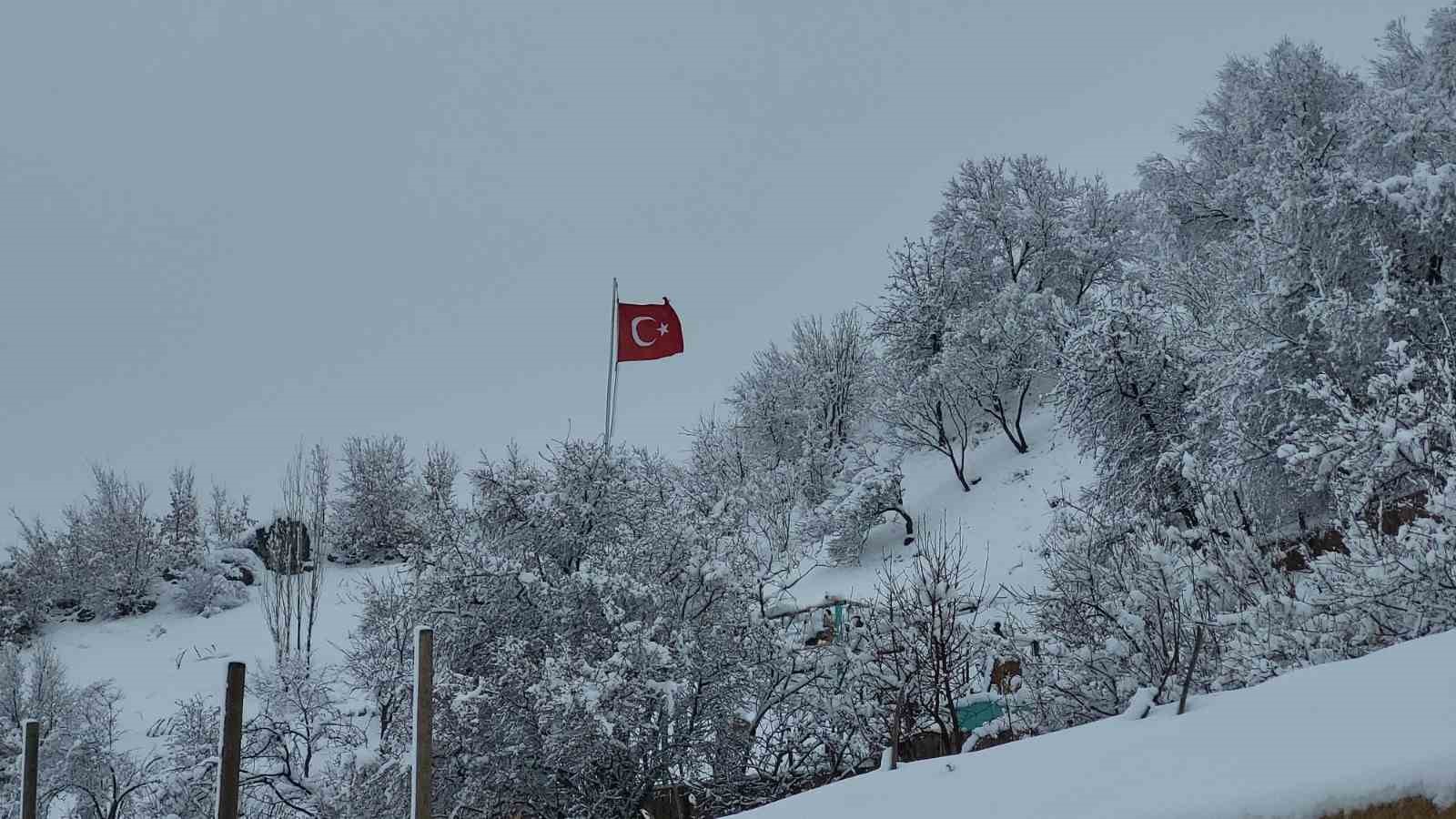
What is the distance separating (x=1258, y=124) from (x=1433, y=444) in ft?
82.6

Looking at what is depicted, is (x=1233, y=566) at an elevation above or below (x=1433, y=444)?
below

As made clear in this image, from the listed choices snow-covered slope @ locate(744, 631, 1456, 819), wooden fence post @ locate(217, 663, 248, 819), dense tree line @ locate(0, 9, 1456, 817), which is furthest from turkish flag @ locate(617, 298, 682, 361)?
snow-covered slope @ locate(744, 631, 1456, 819)

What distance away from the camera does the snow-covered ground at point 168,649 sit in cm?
2977

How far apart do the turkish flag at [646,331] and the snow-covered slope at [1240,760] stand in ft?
46.4

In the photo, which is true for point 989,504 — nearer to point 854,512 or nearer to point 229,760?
point 854,512

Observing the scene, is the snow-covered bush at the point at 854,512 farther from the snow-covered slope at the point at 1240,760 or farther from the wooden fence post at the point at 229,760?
the snow-covered slope at the point at 1240,760

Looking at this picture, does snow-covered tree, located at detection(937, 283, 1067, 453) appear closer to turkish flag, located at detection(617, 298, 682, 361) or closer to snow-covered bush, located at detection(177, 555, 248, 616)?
turkish flag, located at detection(617, 298, 682, 361)

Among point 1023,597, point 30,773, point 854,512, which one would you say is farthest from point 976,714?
point 854,512

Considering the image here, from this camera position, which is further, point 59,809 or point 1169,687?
point 59,809

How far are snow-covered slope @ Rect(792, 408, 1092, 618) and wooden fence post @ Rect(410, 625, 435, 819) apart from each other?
1742 centimetres

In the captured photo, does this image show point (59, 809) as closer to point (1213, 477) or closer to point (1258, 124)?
point (1213, 477)

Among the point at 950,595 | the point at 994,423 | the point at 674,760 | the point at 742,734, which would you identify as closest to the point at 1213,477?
the point at 950,595

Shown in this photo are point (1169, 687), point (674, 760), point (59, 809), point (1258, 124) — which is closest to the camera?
point (1169, 687)

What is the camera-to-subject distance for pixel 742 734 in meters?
14.5
